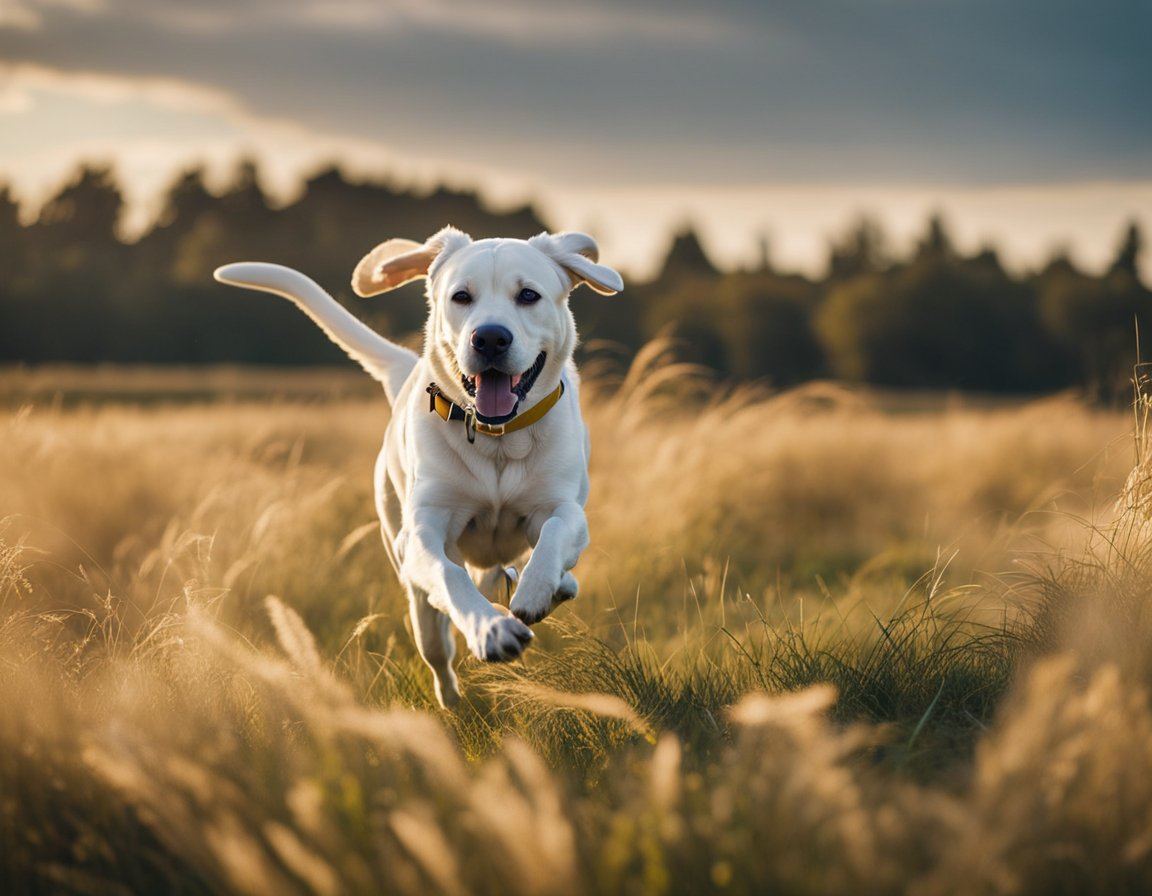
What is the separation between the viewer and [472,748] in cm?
348

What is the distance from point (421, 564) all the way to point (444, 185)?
171 feet

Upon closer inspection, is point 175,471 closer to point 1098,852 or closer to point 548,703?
point 548,703

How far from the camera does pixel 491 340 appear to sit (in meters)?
3.82

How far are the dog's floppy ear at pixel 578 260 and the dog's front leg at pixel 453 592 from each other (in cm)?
110

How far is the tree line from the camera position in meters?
34.2

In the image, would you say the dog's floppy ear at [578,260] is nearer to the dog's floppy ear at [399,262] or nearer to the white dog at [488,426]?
the white dog at [488,426]

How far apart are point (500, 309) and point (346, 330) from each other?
65.8 inches

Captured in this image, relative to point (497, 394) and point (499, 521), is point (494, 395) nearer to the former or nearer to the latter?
point (497, 394)

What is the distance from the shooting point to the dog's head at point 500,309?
12.7ft

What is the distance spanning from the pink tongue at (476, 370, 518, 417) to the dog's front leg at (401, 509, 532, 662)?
0.48 meters

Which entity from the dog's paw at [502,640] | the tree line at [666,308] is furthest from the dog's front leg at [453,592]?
the tree line at [666,308]

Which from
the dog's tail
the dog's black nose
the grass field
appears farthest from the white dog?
the dog's tail

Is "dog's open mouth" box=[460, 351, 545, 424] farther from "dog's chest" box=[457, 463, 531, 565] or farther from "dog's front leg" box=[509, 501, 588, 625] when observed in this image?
"dog's front leg" box=[509, 501, 588, 625]

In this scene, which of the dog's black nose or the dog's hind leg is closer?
the dog's black nose
